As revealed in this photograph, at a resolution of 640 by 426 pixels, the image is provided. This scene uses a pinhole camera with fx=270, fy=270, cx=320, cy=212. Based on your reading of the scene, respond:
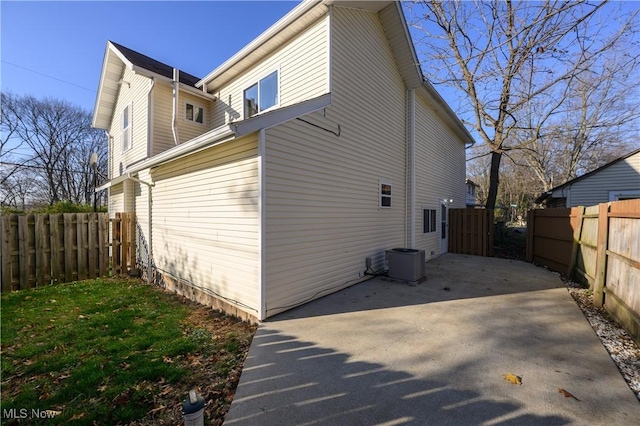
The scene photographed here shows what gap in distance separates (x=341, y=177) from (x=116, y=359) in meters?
4.94

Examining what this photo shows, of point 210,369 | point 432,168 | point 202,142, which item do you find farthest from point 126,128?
point 432,168

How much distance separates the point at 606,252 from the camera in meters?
4.97

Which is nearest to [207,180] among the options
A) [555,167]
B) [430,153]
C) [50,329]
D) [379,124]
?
[50,329]

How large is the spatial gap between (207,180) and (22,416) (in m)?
4.06

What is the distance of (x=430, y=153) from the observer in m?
10.9

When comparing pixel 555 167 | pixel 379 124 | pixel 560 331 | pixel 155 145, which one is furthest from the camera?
pixel 555 167

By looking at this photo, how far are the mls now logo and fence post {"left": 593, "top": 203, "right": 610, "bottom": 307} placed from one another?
8106 mm

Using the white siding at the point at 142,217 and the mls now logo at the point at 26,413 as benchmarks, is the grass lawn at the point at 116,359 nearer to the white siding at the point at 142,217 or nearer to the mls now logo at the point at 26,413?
the mls now logo at the point at 26,413

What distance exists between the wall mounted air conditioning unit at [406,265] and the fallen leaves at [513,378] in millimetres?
3788

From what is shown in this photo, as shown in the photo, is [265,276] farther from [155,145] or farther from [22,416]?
[155,145]

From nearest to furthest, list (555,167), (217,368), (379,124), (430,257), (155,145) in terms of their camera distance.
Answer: (217,368), (379,124), (155,145), (430,257), (555,167)

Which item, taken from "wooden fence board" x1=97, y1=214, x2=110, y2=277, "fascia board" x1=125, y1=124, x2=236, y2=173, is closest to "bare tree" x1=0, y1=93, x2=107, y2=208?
"wooden fence board" x1=97, y1=214, x2=110, y2=277

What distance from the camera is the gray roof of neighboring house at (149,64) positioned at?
29.8 feet

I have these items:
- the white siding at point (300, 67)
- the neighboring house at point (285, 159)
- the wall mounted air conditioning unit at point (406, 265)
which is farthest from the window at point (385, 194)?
the white siding at point (300, 67)
